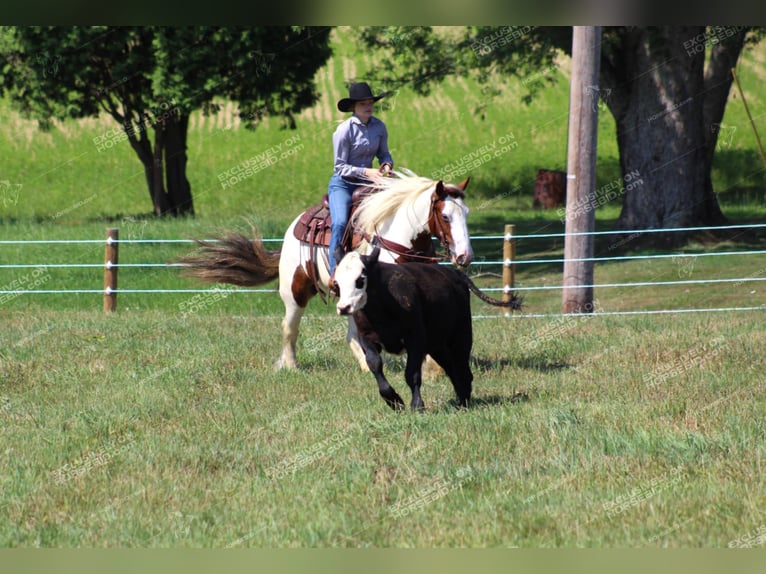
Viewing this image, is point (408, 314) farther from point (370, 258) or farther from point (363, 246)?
point (363, 246)

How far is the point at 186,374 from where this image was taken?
1020 centimetres

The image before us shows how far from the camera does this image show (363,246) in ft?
32.5

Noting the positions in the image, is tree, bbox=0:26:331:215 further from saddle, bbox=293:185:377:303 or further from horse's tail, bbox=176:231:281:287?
saddle, bbox=293:185:377:303

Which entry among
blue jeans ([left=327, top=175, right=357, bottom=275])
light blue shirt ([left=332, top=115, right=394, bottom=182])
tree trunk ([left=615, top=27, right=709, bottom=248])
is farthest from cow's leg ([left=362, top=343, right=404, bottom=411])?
tree trunk ([left=615, top=27, right=709, bottom=248])

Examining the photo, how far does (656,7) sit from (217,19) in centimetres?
279

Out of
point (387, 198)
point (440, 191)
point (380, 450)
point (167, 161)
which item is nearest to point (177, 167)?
point (167, 161)

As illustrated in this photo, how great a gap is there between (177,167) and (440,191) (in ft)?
81.7

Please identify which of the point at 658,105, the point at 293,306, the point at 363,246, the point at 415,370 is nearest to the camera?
the point at 415,370

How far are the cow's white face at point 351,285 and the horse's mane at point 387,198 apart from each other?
1.84 m

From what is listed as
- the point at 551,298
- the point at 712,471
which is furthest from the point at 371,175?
the point at 551,298

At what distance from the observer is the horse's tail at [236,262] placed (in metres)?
11.9

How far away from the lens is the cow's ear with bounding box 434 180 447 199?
890 centimetres

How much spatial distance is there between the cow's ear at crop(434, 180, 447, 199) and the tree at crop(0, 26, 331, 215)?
18303 mm

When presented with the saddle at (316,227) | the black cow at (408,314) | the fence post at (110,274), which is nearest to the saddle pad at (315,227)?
the saddle at (316,227)
